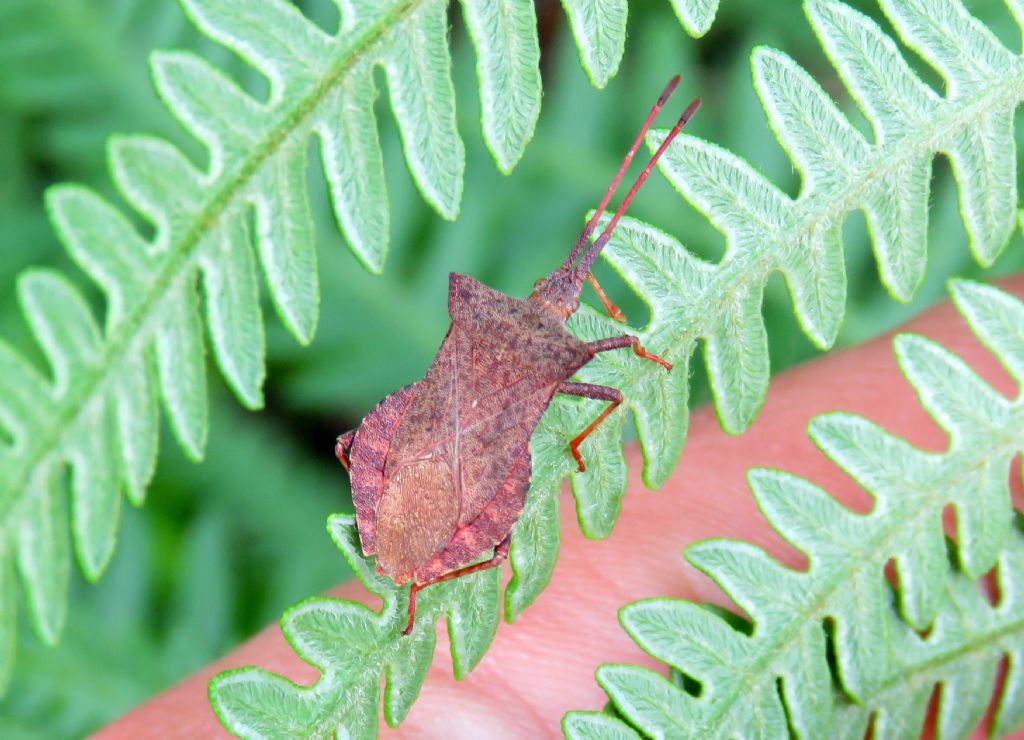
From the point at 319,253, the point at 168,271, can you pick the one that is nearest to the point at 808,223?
the point at 168,271

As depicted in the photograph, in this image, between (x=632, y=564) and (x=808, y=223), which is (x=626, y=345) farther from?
(x=632, y=564)

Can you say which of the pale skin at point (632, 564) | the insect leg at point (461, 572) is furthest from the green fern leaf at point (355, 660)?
the pale skin at point (632, 564)

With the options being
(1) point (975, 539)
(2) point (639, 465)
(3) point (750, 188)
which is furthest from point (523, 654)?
(3) point (750, 188)

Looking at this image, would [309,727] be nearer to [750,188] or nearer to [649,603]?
[649,603]

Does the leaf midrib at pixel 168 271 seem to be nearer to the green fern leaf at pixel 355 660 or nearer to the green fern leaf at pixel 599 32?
the green fern leaf at pixel 599 32

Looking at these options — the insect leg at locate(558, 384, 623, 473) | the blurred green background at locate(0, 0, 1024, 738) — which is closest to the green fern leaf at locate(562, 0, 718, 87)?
the insect leg at locate(558, 384, 623, 473)

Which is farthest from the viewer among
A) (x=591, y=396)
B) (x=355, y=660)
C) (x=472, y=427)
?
(x=472, y=427)
